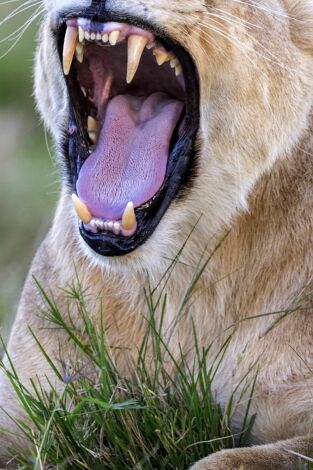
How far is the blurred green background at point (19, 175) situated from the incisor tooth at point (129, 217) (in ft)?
6.73

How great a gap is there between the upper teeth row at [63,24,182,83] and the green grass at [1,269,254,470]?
72 cm

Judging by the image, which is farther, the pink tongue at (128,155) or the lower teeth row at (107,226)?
the pink tongue at (128,155)

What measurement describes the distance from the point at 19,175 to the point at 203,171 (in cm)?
502

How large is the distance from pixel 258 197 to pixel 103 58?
0.72m

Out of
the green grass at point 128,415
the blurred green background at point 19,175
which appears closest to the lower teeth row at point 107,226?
the green grass at point 128,415

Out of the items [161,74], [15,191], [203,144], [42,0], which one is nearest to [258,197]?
[203,144]

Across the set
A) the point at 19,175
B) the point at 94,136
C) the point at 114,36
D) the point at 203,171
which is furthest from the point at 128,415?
the point at 19,175

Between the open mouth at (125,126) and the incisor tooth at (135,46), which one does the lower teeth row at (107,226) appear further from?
the incisor tooth at (135,46)

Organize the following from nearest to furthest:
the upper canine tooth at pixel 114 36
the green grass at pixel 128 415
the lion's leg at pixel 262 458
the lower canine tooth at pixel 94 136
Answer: the lion's leg at pixel 262 458 → the green grass at pixel 128 415 → the upper canine tooth at pixel 114 36 → the lower canine tooth at pixel 94 136

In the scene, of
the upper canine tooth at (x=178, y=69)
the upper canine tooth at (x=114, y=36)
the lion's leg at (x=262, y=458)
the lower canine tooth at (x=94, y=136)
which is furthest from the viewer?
the lower canine tooth at (x=94, y=136)

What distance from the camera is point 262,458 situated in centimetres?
366

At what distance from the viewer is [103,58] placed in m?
4.41

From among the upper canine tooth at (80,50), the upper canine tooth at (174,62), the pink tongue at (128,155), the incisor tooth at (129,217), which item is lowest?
the incisor tooth at (129,217)

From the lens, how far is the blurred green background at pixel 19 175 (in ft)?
23.1
